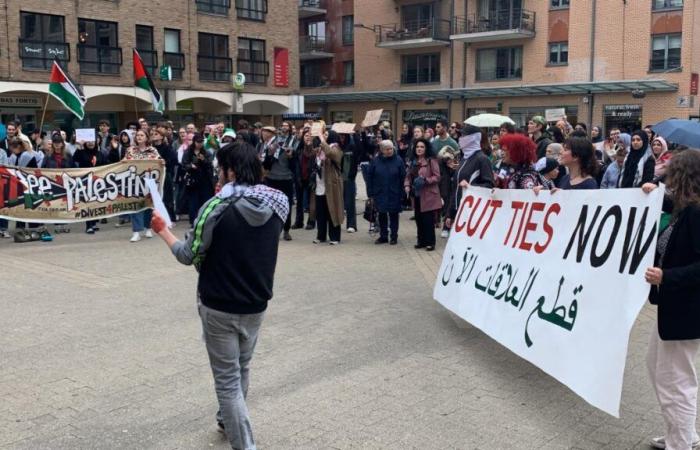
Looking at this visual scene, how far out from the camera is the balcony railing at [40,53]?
30.3 metres

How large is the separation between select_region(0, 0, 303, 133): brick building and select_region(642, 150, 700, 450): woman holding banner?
101 ft

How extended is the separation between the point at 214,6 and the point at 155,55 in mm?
4831

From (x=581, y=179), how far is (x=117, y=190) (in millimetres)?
9381

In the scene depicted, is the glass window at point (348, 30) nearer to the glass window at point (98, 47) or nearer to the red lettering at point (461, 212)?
the glass window at point (98, 47)

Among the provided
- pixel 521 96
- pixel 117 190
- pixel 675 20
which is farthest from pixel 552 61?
pixel 117 190

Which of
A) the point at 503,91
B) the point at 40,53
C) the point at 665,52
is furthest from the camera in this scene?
the point at 503,91

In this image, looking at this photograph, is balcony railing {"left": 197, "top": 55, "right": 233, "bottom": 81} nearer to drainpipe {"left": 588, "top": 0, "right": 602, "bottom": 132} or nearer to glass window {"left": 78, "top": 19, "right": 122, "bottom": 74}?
glass window {"left": 78, "top": 19, "right": 122, "bottom": 74}

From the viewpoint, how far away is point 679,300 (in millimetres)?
3916

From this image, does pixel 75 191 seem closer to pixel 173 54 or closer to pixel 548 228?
pixel 548 228

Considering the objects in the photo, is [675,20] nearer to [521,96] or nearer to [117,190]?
[521,96]

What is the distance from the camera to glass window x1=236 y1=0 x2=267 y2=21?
38.8 metres

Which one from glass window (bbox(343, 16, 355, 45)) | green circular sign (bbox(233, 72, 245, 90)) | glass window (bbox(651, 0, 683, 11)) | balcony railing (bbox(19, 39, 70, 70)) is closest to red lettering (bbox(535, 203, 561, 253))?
balcony railing (bbox(19, 39, 70, 70))

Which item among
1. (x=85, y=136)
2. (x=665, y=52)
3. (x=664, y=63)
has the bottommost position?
(x=85, y=136)

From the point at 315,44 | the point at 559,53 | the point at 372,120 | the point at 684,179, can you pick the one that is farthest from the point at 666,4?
the point at 684,179
